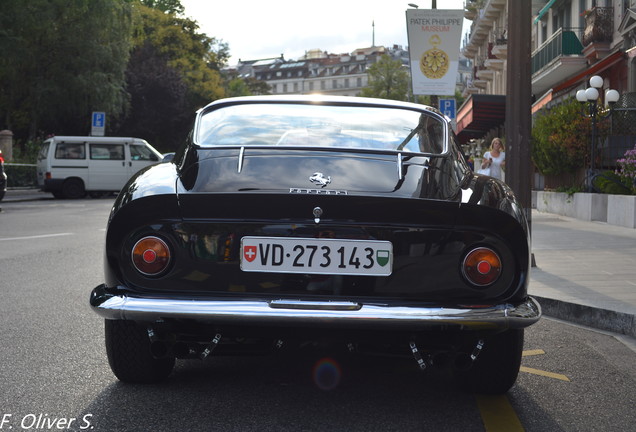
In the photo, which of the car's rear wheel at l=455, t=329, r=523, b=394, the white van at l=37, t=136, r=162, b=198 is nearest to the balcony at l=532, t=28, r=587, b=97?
the white van at l=37, t=136, r=162, b=198

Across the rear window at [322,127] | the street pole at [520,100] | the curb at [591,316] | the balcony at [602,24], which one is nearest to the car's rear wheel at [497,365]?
the rear window at [322,127]

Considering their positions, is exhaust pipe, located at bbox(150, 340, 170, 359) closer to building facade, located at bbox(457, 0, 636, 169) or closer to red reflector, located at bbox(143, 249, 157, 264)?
red reflector, located at bbox(143, 249, 157, 264)

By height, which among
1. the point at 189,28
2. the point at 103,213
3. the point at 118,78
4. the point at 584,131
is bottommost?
the point at 103,213

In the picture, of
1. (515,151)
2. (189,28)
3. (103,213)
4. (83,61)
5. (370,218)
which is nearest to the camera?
(370,218)

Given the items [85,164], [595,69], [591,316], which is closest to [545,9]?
[595,69]

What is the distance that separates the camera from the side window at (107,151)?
32344 mm

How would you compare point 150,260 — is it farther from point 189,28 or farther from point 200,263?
point 189,28

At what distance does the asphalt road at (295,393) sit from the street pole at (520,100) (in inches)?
147

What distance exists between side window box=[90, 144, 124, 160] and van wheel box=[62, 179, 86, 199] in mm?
1070

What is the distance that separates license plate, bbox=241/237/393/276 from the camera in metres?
3.76

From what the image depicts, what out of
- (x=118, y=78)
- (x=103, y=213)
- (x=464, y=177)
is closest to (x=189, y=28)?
(x=118, y=78)

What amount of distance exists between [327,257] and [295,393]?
813mm

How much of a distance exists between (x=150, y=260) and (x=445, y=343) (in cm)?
129

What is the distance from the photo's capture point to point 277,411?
154 inches
